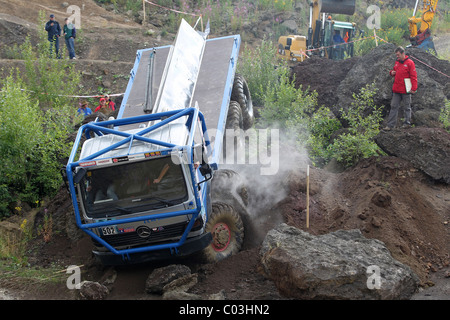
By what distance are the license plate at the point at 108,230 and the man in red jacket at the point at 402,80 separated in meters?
6.62

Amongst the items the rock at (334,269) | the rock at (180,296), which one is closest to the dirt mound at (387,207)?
the rock at (334,269)

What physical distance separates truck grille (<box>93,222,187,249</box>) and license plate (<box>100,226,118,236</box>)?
69 millimetres

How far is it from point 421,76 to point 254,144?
5492 mm

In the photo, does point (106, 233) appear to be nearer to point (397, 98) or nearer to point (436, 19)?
point (397, 98)

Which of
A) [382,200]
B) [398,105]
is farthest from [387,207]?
[398,105]

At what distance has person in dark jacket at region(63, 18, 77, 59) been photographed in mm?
17734

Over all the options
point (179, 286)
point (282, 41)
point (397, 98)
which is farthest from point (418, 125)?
point (282, 41)

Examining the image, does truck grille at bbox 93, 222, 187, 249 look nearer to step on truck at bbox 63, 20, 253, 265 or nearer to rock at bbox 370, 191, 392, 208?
step on truck at bbox 63, 20, 253, 265

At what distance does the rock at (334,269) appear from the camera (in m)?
6.04

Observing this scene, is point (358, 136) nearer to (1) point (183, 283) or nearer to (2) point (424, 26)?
(1) point (183, 283)

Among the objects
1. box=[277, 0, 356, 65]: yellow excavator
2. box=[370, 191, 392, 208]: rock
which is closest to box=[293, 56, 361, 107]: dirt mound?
box=[277, 0, 356, 65]: yellow excavator

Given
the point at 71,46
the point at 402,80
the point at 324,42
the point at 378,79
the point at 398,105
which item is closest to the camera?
the point at 402,80

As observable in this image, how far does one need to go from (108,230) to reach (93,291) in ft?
3.05

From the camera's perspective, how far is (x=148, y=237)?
7.48 meters
